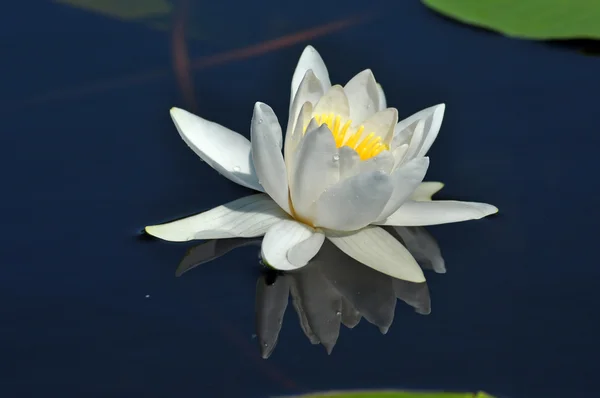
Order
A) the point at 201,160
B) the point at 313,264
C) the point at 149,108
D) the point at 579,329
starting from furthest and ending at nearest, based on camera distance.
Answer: the point at 149,108 → the point at 201,160 → the point at 313,264 → the point at 579,329

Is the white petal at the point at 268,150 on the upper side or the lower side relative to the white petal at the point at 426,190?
upper

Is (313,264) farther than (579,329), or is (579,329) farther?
(313,264)

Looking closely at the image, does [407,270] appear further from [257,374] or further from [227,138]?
[227,138]

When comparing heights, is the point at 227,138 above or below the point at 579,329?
above

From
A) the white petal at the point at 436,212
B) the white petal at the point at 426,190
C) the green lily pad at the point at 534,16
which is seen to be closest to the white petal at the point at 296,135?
the white petal at the point at 436,212

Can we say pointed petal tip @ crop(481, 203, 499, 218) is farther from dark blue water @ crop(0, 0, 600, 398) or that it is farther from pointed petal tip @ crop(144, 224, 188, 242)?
pointed petal tip @ crop(144, 224, 188, 242)

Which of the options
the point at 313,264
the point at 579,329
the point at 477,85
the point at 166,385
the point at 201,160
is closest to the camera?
the point at 166,385

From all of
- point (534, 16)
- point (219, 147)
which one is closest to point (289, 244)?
point (219, 147)

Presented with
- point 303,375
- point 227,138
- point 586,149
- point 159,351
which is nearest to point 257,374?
point 303,375

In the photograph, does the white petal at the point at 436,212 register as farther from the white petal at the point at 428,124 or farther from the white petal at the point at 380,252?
the white petal at the point at 428,124
